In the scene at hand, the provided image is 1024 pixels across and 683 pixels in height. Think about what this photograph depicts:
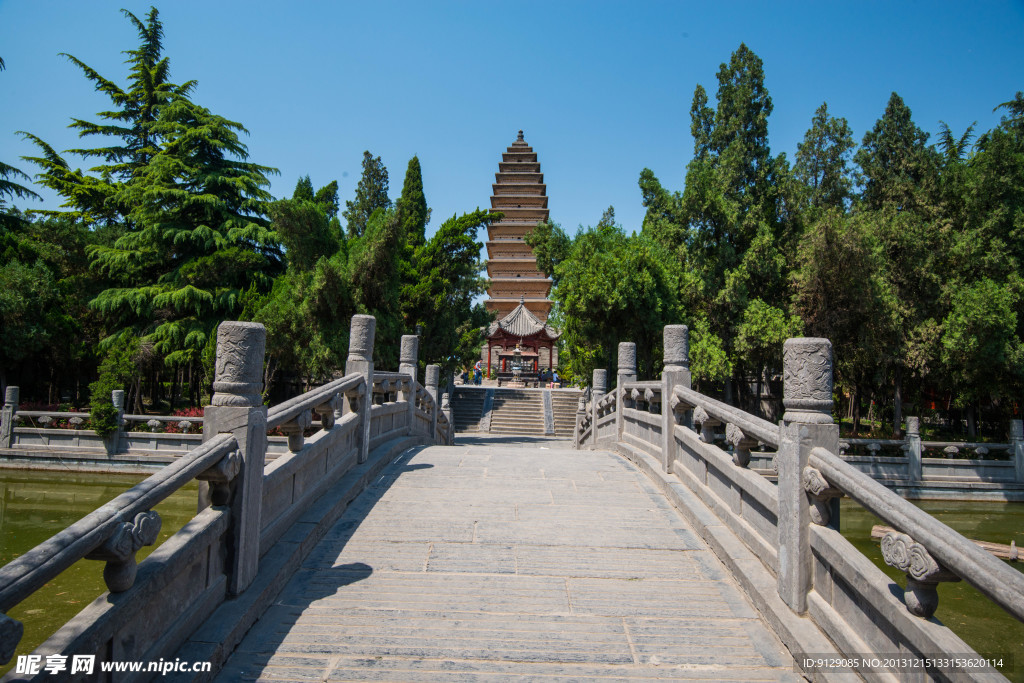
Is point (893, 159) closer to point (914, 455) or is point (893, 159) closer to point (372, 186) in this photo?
point (914, 455)

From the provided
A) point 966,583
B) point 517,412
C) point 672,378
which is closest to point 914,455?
point 966,583

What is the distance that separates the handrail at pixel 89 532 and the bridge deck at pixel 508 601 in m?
0.94

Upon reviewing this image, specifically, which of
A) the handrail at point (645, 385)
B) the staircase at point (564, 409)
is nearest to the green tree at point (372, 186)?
the staircase at point (564, 409)

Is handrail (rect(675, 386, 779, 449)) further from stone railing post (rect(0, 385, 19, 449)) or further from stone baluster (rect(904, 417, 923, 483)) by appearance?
stone railing post (rect(0, 385, 19, 449))

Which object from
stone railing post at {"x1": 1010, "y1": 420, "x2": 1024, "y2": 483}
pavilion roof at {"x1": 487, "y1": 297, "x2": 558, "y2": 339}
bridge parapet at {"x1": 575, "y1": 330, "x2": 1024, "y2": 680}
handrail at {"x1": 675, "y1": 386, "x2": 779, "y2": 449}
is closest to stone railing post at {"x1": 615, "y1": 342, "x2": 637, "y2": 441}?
handrail at {"x1": 675, "y1": 386, "x2": 779, "y2": 449}

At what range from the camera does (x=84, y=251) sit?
2044 cm

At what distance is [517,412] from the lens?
897 inches

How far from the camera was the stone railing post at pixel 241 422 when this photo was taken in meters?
3.20

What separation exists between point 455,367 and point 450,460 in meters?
11.8

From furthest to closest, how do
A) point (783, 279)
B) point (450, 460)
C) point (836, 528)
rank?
point (783, 279)
point (450, 460)
point (836, 528)

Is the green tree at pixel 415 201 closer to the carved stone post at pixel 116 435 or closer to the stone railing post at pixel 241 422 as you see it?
the carved stone post at pixel 116 435

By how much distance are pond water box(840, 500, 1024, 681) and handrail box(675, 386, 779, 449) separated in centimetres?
83

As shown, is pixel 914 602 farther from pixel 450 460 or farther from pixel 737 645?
pixel 450 460

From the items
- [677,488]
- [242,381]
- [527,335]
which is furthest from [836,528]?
[527,335]
